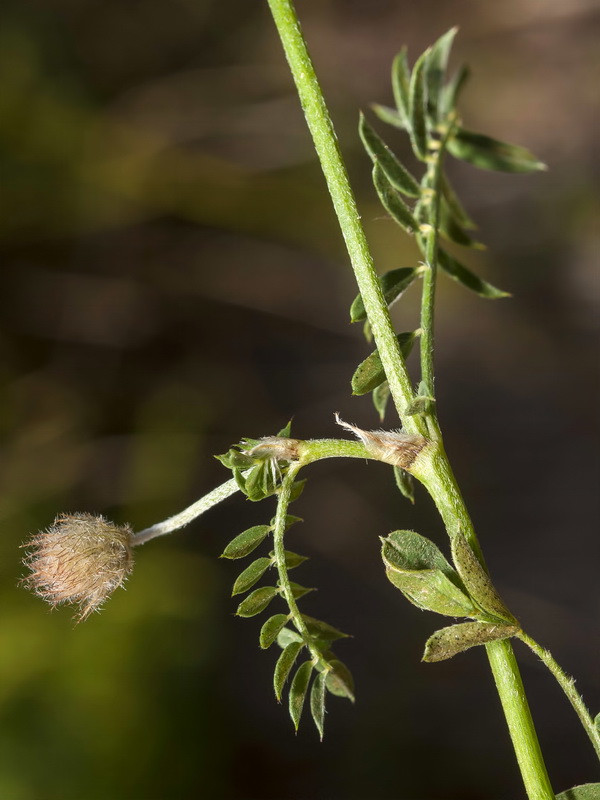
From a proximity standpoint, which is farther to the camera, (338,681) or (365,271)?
(338,681)

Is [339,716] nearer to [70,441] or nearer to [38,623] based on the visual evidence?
[38,623]

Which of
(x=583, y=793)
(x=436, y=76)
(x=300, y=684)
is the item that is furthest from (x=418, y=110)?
(x=583, y=793)

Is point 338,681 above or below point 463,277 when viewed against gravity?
below

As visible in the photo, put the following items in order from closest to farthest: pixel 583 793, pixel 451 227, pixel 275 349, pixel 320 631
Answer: pixel 583 793 < pixel 320 631 < pixel 451 227 < pixel 275 349

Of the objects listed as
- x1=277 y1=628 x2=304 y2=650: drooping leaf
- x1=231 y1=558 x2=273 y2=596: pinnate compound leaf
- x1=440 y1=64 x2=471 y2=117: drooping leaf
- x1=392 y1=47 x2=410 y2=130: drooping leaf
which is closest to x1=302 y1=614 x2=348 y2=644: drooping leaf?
x1=277 y1=628 x2=304 y2=650: drooping leaf

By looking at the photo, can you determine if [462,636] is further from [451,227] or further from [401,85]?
[401,85]

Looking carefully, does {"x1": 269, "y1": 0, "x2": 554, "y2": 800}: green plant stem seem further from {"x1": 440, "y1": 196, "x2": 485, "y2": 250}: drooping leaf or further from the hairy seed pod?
{"x1": 440, "y1": 196, "x2": 485, "y2": 250}: drooping leaf

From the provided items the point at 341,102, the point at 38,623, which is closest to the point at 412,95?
the point at 38,623
